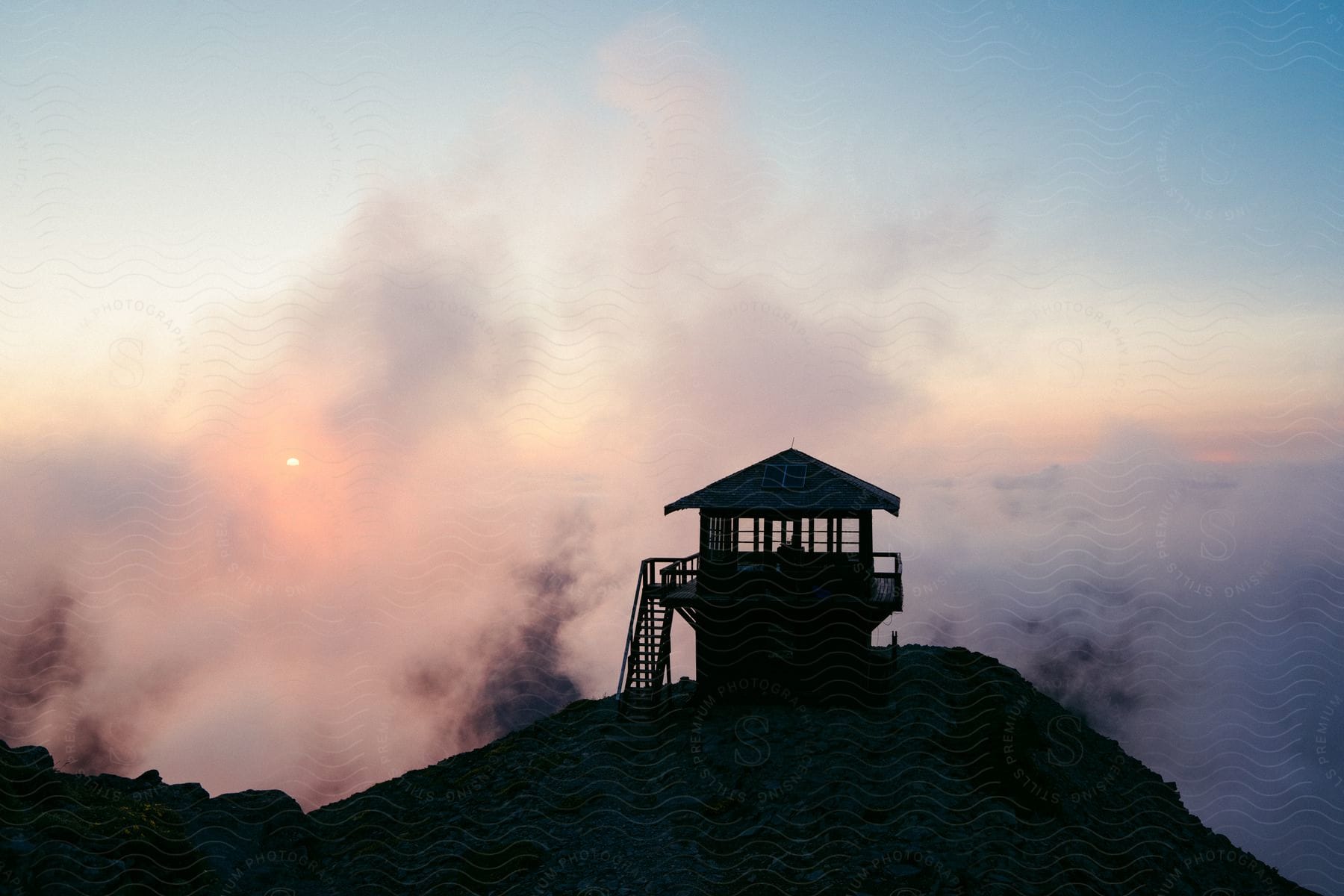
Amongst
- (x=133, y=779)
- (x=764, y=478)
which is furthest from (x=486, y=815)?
(x=764, y=478)

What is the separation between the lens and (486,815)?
72.6 ft

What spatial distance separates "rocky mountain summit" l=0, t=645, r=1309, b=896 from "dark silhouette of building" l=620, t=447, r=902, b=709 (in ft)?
2.67

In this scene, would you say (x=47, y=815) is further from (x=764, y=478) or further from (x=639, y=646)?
(x=764, y=478)

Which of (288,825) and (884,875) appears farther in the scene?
(288,825)

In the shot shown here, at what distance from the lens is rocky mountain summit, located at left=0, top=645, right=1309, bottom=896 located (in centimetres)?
1797

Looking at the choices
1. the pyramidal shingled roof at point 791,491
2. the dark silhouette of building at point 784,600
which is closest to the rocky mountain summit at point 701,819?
the dark silhouette of building at point 784,600

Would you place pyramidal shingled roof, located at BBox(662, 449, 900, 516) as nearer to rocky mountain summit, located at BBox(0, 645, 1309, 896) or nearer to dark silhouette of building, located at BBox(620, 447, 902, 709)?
dark silhouette of building, located at BBox(620, 447, 902, 709)

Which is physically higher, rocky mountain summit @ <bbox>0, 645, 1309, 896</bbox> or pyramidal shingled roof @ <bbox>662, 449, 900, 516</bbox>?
pyramidal shingled roof @ <bbox>662, 449, 900, 516</bbox>

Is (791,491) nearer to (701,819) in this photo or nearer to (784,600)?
(784,600)

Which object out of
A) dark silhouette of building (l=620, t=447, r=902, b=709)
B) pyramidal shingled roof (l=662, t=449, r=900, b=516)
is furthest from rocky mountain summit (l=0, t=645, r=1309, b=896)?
pyramidal shingled roof (l=662, t=449, r=900, b=516)

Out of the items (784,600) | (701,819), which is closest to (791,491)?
(784,600)

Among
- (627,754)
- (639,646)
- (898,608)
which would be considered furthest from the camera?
(639,646)

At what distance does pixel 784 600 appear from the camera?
1026 inches

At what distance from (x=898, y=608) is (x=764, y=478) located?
6409mm
